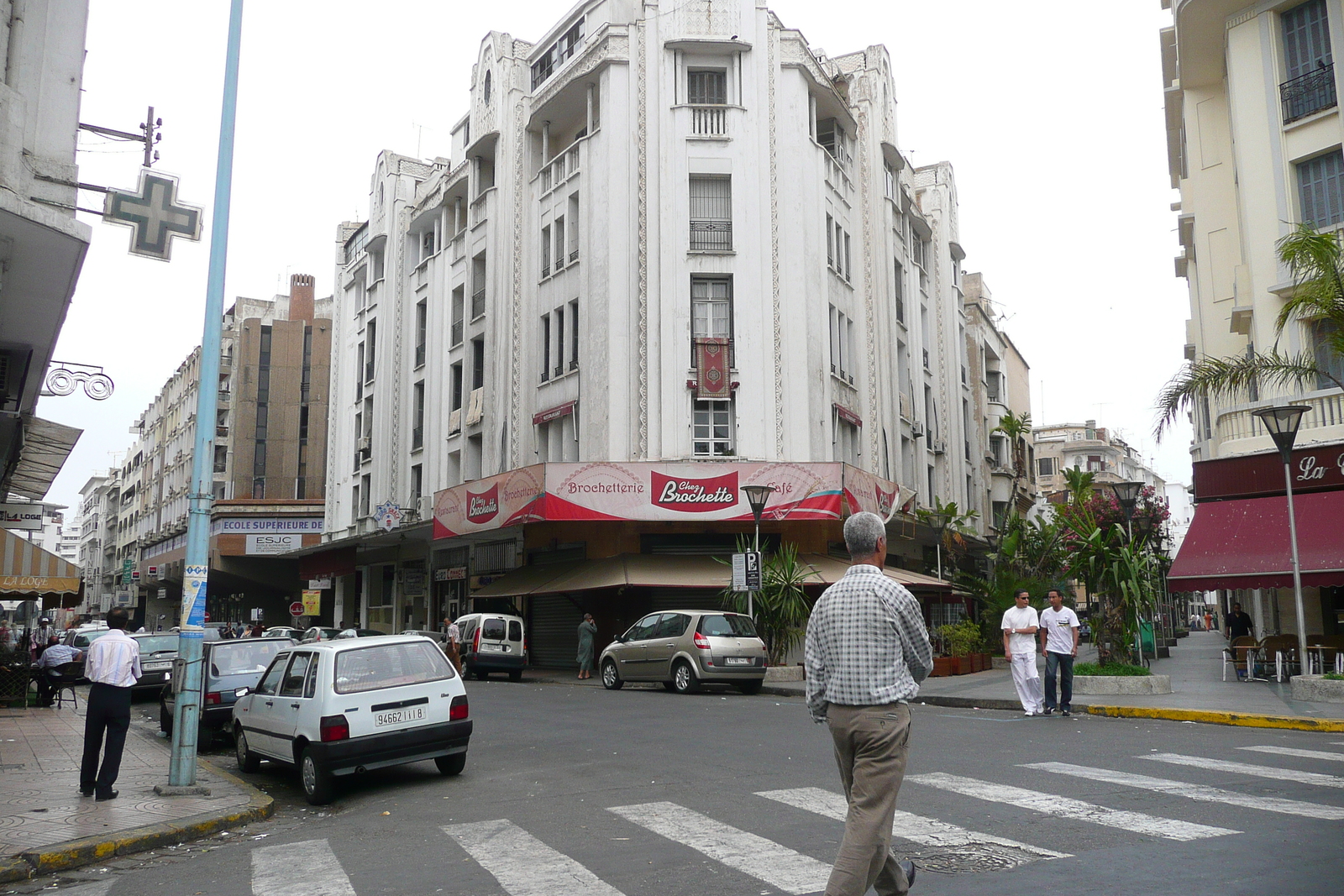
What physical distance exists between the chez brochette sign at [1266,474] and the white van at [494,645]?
16.7 metres

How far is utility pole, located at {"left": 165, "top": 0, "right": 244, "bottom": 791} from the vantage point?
9.96 metres

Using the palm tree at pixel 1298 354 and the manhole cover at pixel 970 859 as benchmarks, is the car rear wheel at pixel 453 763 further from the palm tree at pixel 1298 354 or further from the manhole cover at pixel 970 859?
the palm tree at pixel 1298 354

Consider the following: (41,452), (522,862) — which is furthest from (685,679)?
(522,862)

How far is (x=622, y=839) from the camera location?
716 cm

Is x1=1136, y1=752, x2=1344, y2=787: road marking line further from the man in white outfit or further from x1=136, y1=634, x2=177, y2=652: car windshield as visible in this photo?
x1=136, y1=634, x2=177, y2=652: car windshield

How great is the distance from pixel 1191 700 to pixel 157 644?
20387 millimetres

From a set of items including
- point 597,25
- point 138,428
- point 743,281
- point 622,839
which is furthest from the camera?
point 138,428

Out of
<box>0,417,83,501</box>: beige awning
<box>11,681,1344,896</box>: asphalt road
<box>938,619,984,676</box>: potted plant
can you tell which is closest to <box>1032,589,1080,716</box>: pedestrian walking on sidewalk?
<box>11,681,1344,896</box>: asphalt road

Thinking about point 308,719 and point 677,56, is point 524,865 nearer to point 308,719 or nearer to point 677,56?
point 308,719

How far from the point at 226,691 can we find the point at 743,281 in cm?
1873

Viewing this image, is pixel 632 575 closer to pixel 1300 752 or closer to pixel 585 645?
pixel 585 645

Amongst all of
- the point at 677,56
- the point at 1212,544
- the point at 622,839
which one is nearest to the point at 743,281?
the point at 677,56

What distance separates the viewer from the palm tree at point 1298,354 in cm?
1577

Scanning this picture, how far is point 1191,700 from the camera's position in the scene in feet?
51.7
